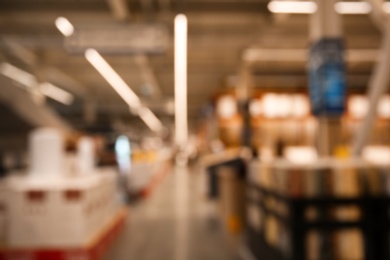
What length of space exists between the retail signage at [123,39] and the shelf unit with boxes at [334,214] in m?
4.03

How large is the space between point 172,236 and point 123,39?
3.12m

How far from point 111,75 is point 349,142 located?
28.1 ft

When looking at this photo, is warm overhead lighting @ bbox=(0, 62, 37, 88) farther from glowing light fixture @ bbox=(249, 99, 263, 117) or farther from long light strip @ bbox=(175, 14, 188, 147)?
glowing light fixture @ bbox=(249, 99, 263, 117)

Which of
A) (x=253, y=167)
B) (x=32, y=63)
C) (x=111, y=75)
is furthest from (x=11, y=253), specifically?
(x=111, y=75)

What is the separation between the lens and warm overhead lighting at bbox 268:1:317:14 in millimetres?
8021

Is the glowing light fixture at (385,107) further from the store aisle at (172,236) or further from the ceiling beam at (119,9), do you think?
the ceiling beam at (119,9)

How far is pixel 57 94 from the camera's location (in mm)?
19234

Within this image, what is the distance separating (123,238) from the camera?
18.8 ft

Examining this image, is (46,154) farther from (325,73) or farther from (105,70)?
(105,70)

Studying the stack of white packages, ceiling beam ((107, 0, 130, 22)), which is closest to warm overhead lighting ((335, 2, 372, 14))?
ceiling beam ((107, 0, 130, 22))

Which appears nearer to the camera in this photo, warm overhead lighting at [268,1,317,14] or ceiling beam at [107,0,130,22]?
warm overhead lighting at [268,1,317,14]

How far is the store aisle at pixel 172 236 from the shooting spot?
4.74 meters

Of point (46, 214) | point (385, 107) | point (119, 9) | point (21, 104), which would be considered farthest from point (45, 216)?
point (385, 107)

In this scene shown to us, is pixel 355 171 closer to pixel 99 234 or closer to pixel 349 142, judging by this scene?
pixel 99 234
